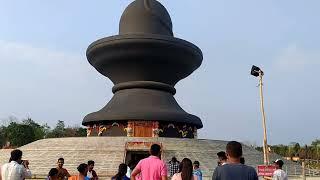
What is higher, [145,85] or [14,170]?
[145,85]

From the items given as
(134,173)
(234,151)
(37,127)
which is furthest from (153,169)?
(37,127)

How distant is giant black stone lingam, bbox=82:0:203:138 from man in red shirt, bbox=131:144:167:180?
22.7m

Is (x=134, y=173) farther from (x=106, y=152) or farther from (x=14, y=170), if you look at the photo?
(x=106, y=152)

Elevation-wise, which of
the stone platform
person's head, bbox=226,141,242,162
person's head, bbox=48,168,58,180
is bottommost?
person's head, bbox=48,168,58,180

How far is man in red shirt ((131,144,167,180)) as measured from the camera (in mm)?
6199

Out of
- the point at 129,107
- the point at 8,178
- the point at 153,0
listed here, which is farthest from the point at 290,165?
the point at 8,178

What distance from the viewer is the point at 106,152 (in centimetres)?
2303

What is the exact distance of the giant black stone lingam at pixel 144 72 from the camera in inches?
1161

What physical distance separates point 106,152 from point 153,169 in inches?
677

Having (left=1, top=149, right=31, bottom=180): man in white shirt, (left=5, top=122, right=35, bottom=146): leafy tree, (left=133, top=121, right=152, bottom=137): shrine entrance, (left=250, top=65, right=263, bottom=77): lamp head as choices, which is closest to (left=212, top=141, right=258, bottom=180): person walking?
(left=1, top=149, right=31, bottom=180): man in white shirt

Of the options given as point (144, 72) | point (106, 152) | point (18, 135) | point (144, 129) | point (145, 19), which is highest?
point (145, 19)

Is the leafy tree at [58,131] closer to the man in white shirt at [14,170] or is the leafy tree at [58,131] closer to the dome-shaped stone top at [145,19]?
the dome-shaped stone top at [145,19]

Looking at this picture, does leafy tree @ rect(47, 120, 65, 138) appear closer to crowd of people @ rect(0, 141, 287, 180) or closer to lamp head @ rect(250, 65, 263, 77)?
lamp head @ rect(250, 65, 263, 77)

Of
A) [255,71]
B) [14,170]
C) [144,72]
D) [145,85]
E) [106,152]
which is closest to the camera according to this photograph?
[14,170]
